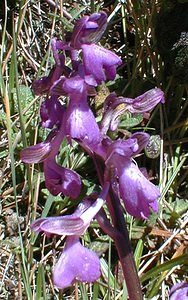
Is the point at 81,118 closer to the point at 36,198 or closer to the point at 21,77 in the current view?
the point at 36,198

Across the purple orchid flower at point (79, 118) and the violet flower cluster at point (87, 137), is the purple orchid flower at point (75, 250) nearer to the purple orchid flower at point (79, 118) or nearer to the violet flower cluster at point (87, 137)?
the violet flower cluster at point (87, 137)

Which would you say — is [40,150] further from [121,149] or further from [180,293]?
[180,293]

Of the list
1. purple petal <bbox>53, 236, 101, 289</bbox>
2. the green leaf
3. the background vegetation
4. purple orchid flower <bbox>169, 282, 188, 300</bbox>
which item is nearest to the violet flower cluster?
purple petal <bbox>53, 236, 101, 289</bbox>

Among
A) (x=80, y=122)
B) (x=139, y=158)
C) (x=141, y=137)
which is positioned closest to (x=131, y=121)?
(x=139, y=158)

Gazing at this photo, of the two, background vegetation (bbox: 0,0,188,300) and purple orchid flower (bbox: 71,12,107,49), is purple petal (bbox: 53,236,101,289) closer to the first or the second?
purple orchid flower (bbox: 71,12,107,49)

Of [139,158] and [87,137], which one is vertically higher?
[87,137]

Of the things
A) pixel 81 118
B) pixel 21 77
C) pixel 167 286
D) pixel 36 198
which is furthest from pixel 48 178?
pixel 21 77

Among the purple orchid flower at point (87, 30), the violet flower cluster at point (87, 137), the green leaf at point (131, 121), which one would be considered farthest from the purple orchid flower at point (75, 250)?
the green leaf at point (131, 121)
